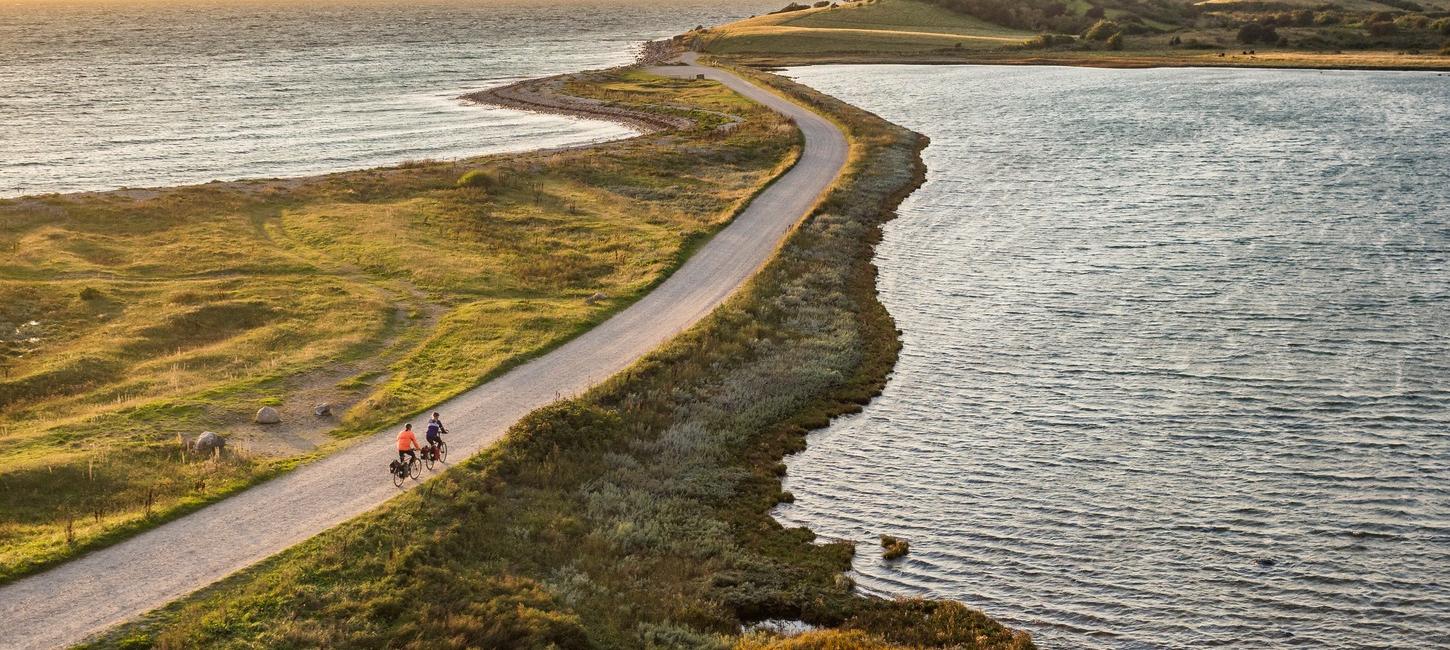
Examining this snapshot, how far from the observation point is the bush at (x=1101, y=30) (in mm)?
177625

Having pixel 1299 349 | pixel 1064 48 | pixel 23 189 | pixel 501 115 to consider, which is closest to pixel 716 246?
pixel 1299 349

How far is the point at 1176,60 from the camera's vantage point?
5999 inches

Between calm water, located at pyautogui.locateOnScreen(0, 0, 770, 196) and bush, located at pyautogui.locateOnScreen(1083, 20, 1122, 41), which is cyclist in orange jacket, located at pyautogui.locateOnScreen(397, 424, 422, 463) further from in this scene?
bush, located at pyautogui.locateOnScreen(1083, 20, 1122, 41)

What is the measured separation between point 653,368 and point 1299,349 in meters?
25.0

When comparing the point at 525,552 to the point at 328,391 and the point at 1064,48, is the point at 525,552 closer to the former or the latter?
the point at 328,391

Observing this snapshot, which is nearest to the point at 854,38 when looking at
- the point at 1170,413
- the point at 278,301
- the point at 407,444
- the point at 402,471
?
the point at 278,301

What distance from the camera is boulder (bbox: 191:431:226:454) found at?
35.1 m

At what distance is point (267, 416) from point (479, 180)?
43.6 metres

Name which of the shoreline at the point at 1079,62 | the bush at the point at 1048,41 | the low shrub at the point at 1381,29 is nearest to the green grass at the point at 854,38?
the bush at the point at 1048,41

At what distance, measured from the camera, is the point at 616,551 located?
3122 cm

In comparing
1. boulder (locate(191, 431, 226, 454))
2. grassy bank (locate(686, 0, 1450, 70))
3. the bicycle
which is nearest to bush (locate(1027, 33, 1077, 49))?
grassy bank (locate(686, 0, 1450, 70))

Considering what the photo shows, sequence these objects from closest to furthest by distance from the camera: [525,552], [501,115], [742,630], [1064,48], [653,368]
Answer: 1. [742,630]
2. [525,552]
3. [653,368]
4. [501,115]
5. [1064,48]

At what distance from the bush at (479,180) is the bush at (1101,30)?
4988 inches

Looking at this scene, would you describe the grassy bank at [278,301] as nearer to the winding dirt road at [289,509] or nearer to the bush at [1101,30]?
the winding dirt road at [289,509]
